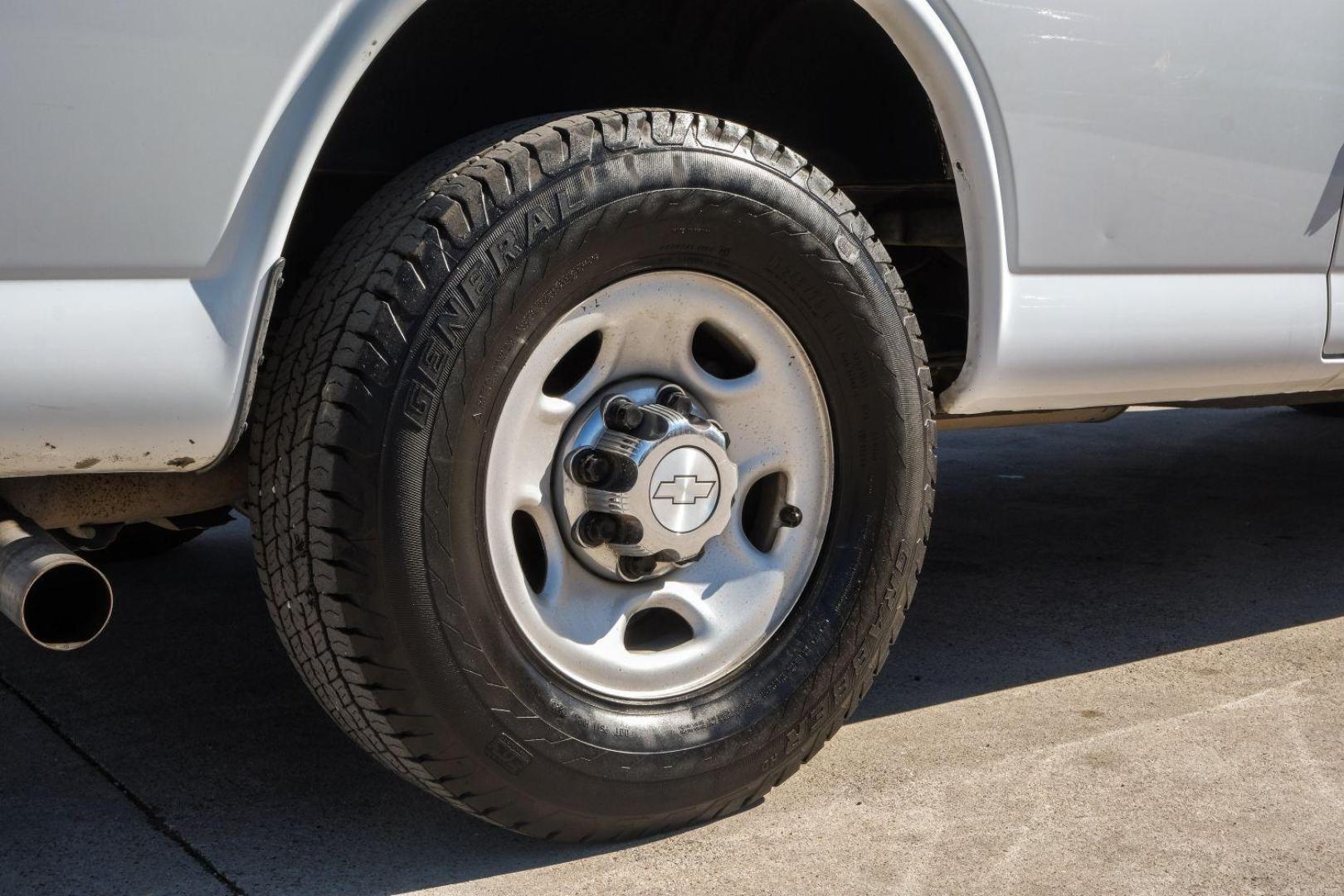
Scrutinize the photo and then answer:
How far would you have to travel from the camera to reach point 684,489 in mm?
2051

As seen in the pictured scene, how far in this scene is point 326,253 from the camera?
6.31ft

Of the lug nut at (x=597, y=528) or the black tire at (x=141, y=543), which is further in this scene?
the black tire at (x=141, y=543)

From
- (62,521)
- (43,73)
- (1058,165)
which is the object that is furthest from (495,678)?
(1058,165)

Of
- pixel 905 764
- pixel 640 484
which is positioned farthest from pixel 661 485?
pixel 905 764

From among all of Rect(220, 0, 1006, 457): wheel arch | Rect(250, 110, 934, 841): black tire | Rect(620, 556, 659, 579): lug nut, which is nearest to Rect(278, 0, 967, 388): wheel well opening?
Rect(220, 0, 1006, 457): wheel arch

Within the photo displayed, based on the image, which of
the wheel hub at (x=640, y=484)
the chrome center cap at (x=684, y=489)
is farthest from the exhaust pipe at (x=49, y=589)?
the chrome center cap at (x=684, y=489)

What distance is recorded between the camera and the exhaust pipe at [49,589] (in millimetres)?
1615

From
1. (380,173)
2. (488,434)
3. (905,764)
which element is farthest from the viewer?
(380,173)

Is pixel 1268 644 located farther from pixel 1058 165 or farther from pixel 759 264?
pixel 759 264

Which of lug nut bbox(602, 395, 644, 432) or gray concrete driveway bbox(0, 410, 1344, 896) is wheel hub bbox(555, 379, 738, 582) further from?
gray concrete driveway bbox(0, 410, 1344, 896)

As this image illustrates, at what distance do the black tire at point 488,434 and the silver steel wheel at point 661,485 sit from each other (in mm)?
40

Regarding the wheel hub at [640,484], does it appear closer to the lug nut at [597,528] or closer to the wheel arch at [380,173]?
the lug nut at [597,528]

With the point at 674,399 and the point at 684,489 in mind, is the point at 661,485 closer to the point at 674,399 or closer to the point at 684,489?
the point at 684,489

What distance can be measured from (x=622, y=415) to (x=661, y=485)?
113 mm
